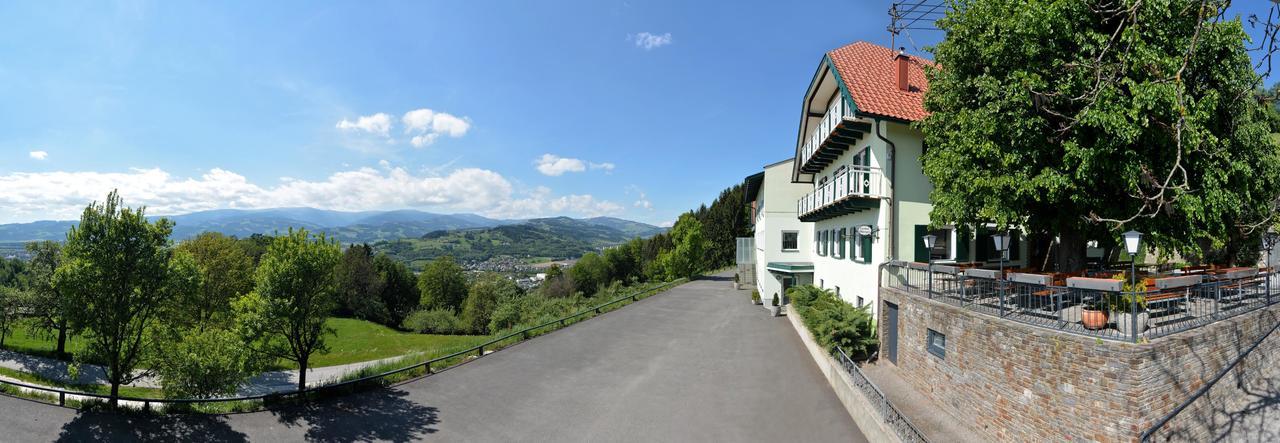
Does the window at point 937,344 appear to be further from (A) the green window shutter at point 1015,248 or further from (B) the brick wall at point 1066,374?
(A) the green window shutter at point 1015,248

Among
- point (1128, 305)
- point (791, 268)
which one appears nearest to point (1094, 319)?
point (1128, 305)

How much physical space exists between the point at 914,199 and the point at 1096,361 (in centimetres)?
833

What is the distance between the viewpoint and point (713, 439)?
1038 cm

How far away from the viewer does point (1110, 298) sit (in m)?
8.52

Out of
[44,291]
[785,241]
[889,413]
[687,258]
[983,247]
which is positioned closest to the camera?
[889,413]

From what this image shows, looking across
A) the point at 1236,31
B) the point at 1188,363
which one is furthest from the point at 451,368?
the point at 1236,31

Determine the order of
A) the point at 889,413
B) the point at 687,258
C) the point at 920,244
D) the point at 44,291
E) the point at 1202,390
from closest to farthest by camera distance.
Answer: the point at 1202,390, the point at 889,413, the point at 920,244, the point at 44,291, the point at 687,258

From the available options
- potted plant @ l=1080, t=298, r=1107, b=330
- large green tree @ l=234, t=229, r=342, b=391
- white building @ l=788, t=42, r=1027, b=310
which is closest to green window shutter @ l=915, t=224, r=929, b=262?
white building @ l=788, t=42, r=1027, b=310

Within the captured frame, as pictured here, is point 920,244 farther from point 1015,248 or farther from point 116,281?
point 116,281

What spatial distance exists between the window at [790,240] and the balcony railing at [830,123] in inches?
322

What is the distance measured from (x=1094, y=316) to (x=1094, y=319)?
48 mm

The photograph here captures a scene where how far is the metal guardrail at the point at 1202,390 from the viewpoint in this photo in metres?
7.45

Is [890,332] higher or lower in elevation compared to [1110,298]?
lower

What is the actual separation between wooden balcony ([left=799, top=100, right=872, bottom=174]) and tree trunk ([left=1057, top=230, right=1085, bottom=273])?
5899 mm
